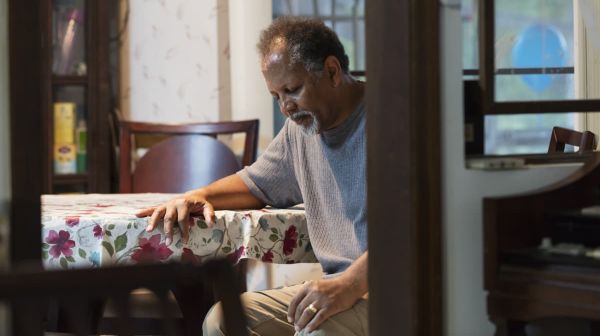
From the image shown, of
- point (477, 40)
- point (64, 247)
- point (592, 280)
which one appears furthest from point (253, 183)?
point (592, 280)

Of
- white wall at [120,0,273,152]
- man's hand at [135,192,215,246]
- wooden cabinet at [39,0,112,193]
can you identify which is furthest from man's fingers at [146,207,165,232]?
wooden cabinet at [39,0,112,193]

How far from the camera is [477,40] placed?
1.95 meters

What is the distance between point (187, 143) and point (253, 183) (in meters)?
1.07

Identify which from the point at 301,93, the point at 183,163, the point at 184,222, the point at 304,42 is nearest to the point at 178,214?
the point at 184,222

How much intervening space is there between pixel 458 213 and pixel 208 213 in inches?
33.9

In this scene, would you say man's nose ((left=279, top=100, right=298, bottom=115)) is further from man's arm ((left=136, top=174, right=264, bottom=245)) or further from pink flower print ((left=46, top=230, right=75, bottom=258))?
pink flower print ((left=46, top=230, right=75, bottom=258))

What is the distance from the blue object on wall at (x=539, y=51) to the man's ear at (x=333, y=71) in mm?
638

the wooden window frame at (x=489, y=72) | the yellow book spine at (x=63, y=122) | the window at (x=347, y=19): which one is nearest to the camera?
the wooden window frame at (x=489, y=72)

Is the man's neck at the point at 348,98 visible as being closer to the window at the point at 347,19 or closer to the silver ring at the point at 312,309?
the silver ring at the point at 312,309

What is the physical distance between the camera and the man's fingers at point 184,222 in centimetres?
251

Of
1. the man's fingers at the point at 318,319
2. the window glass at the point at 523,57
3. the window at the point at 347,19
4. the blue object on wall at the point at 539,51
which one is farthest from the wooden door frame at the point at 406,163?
the window at the point at 347,19

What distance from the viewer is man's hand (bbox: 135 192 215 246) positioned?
248cm

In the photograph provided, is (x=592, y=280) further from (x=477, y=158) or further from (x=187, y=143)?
(x=187, y=143)

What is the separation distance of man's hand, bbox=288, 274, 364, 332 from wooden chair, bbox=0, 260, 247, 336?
118 centimetres
